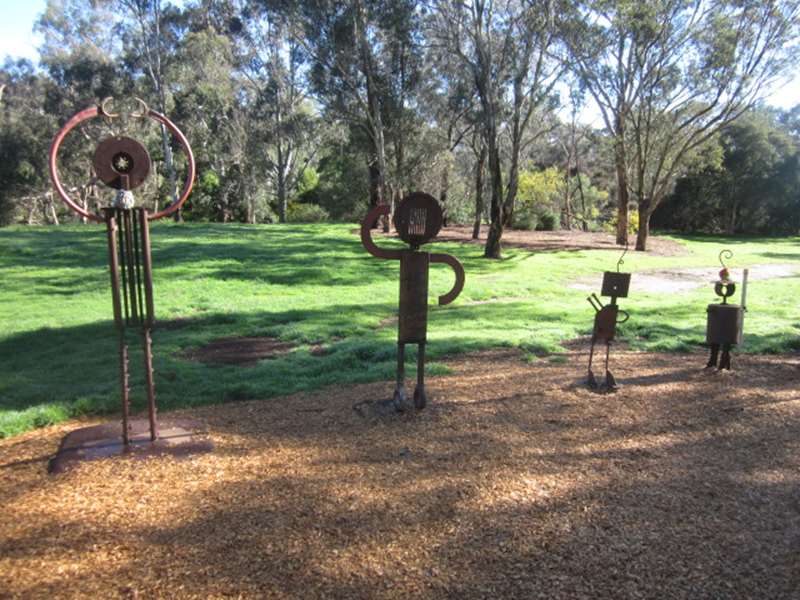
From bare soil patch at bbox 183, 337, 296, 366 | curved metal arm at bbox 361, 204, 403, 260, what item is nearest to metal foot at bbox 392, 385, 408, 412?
curved metal arm at bbox 361, 204, 403, 260

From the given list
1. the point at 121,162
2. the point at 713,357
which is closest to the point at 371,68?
the point at 713,357

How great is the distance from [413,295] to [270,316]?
5.19m

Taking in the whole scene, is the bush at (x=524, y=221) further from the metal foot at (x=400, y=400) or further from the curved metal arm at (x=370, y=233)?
the metal foot at (x=400, y=400)

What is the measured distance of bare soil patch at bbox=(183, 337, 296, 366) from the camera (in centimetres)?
708

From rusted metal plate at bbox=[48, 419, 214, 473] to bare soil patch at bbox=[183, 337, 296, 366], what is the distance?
2460mm

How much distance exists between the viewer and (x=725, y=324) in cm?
618

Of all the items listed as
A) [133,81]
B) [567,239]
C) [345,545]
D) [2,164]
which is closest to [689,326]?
[345,545]

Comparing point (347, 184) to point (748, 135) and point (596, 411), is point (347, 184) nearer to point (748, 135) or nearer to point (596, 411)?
point (748, 135)

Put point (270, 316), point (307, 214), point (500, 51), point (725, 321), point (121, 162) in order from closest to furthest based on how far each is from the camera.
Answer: point (121, 162), point (725, 321), point (270, 316), point (500, 51), point (307, 214)

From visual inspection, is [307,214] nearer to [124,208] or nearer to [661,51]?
[661,51]

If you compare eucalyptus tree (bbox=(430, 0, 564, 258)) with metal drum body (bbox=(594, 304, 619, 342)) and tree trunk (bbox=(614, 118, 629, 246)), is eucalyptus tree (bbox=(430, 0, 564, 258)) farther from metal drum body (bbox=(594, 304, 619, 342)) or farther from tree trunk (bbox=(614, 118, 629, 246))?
metal drum body (bbox=(594, 304, 619, 342))

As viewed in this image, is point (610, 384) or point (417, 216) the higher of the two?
point (417, 216)

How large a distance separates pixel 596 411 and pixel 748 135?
133ft

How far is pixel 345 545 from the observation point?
2.95 m
